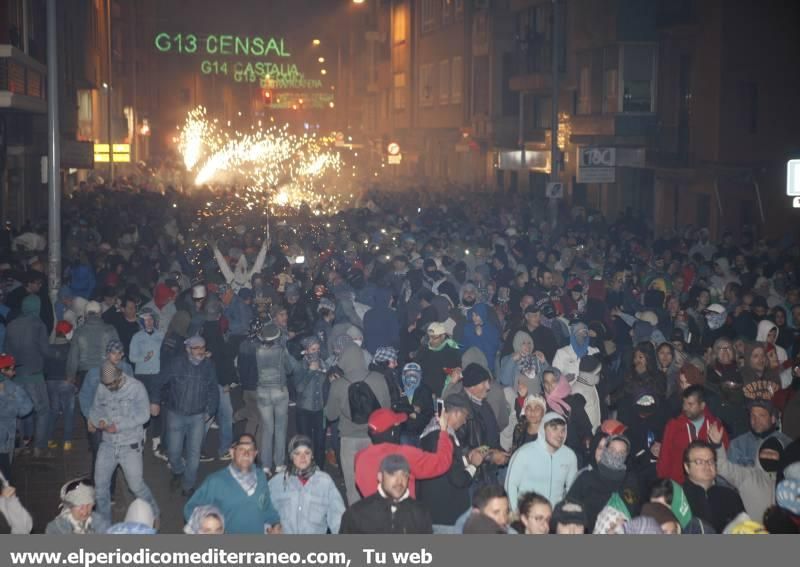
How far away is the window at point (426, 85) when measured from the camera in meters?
58.3

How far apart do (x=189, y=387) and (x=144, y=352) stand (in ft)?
5.56

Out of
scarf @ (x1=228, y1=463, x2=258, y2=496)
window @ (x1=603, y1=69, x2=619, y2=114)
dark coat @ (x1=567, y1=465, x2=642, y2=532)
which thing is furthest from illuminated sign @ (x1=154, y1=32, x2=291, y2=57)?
dark coat @ (x1=567, y1=465, x2=642, y2=532)

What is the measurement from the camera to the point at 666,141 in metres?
A: 33.8

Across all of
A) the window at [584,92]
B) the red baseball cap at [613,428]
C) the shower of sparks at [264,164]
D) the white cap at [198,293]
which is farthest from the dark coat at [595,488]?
the shower of sparks at [264,164]

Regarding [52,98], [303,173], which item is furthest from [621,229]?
[303,173]

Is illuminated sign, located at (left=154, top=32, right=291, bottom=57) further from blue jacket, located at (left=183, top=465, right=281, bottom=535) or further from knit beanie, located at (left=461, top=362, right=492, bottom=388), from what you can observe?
blue jacket, located at (left=183, top=465, right=281, bottom=535)

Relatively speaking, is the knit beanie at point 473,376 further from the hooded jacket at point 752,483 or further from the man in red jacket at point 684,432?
the hooded jacket at point 752,483

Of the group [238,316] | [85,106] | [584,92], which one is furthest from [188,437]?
[85,106]

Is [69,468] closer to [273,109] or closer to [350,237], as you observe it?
[350,237]

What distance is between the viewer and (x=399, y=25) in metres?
65.1

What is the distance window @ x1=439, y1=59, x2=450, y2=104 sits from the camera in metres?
55.0

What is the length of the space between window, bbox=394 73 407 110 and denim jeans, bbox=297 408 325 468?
53.1 m

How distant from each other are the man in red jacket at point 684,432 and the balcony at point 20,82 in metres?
17.6

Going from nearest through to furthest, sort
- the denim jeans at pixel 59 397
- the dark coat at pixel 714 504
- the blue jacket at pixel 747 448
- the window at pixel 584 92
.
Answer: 1. the dark coat at pixel 714 504
2. the blue jacket at pixel 747 448
3. the denim jeans at pixel 59 397
4. the window at pixel 584 92
